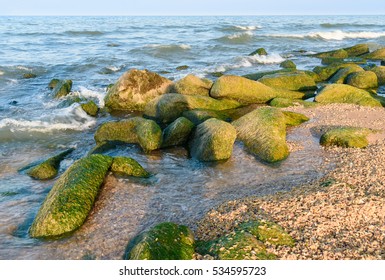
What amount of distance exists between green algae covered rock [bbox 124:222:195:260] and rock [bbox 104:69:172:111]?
312 inches

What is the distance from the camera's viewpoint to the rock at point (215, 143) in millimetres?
7895

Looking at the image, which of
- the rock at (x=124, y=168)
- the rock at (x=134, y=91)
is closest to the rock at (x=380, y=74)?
the rock at (x=134, y=91)

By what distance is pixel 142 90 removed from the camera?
491 inches

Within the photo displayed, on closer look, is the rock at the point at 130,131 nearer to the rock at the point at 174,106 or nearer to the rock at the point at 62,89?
the rock at the point at 174,106

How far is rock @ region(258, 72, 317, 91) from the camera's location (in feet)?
44.5

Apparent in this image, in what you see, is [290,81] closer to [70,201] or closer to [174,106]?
[174,106]

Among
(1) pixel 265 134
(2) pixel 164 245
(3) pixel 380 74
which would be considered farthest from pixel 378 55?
(2) pixel 164 245

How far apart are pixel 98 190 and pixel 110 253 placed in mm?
1753

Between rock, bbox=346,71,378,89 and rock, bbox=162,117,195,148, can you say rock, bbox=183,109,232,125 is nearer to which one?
rock, bbox=162,117,195,148

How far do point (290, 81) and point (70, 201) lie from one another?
10244mm

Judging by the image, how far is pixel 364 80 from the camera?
539 inches

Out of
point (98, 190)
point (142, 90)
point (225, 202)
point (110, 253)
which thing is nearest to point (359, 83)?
point (142, 90)

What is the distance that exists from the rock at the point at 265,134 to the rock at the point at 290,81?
460 centimetres
